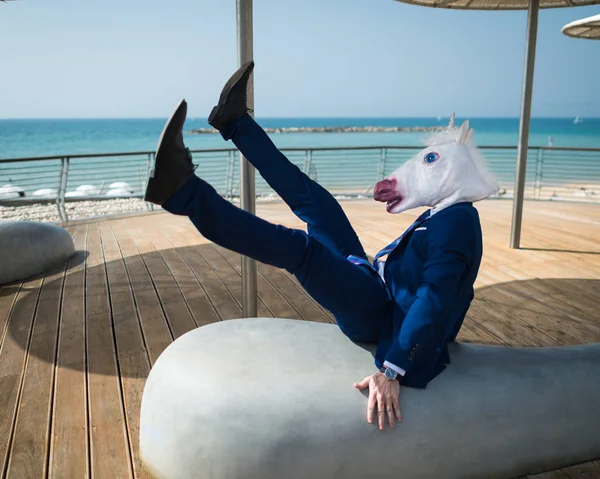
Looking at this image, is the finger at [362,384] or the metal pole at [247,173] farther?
the metal pole at [247,173]

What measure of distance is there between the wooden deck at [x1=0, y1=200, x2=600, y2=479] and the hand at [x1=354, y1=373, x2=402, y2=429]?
24.0 inches

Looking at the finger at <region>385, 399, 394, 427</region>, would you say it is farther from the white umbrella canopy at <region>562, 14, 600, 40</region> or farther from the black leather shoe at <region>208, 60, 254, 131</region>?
the white umbrella canopy at <region>562, 14, 600, 40</region>

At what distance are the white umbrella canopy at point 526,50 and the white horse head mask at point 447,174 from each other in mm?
2786

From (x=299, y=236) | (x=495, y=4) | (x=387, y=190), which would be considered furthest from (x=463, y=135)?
(x=495, y=4)

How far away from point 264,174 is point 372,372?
76cm

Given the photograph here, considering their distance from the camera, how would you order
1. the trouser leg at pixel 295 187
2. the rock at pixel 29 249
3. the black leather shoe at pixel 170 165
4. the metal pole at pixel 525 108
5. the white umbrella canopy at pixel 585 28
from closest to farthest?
the black leather shoe at pixel 170 165 → the trouser leg at pixel 295 187 → the rock at pixel 29 249 → the metal pole at pixel 525 108 → the white umbrella canopy at pixel 585 28

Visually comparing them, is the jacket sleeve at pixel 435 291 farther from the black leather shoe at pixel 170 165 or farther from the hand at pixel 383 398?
the black leather shoe at pixel 170 165

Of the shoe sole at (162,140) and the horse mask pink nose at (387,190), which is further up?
the shoe sole at (162,140)

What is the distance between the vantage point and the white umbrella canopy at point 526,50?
152 inches

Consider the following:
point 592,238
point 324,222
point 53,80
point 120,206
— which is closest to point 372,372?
point 324,222

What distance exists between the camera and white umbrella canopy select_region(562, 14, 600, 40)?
15.7 ft

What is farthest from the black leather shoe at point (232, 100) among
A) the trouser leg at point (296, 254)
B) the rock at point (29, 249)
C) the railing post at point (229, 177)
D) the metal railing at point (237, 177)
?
the railing post at point (229, 177)

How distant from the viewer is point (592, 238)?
177 inches

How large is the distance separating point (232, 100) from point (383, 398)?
3.41ft
